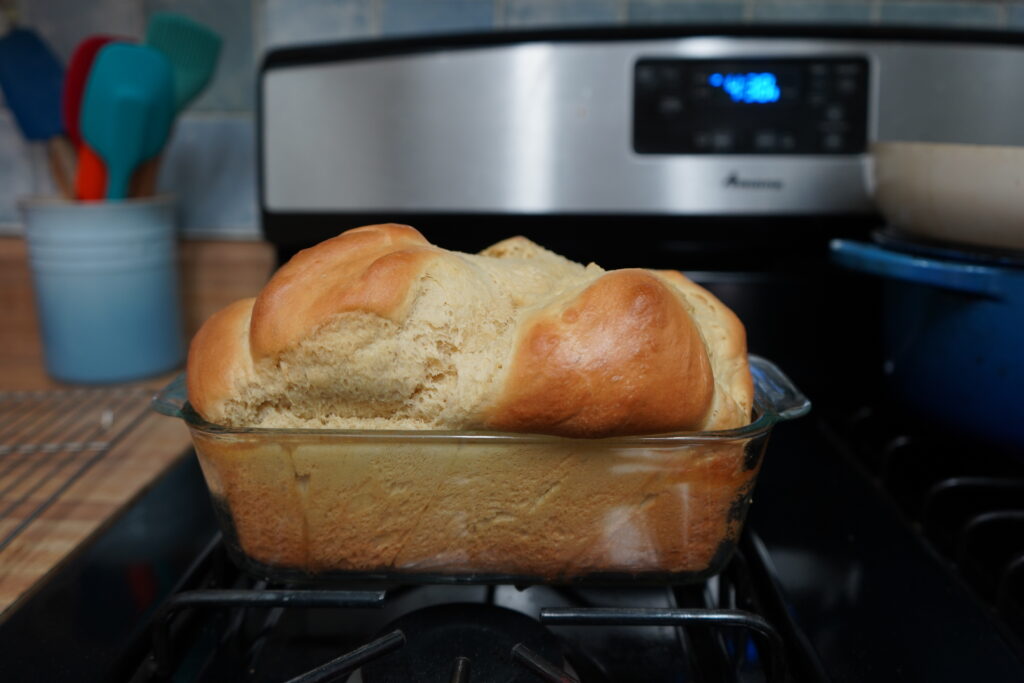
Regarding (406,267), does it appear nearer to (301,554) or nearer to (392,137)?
(301,554)

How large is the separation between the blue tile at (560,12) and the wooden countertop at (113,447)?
1.39ft

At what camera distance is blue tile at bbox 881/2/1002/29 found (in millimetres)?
955

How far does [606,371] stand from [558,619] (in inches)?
4.6

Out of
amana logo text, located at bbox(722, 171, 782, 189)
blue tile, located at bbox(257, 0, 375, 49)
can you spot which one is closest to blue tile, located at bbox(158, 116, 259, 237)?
blue tile, located at bbox(257, 0, 375, 49)

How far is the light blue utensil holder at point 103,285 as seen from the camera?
0.83 m

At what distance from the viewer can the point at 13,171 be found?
3.39ft

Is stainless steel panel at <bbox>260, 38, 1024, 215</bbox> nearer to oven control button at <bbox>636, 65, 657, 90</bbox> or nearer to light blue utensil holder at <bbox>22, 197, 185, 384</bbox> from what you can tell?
oven control button at <bbox>636, 65, 657, 90</bbox>

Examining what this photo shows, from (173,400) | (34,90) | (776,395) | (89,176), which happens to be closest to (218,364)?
(173,400)

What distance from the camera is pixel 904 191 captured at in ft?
1.93

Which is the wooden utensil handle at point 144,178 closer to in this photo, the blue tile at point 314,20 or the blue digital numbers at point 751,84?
the blue tile at point 314,20

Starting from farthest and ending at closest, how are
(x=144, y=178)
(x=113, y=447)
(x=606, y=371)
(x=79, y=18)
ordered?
(x=79, y=18) < (x=144, y=178) < (x=113, y=447) < (x=606, y=371)

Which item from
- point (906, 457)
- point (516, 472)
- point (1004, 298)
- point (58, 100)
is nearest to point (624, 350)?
point (516, 472)

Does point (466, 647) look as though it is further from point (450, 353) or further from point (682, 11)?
point (682, 11)

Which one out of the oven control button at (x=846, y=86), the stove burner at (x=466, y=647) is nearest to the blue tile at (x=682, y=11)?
the oven control button at (x=846, y=86)
